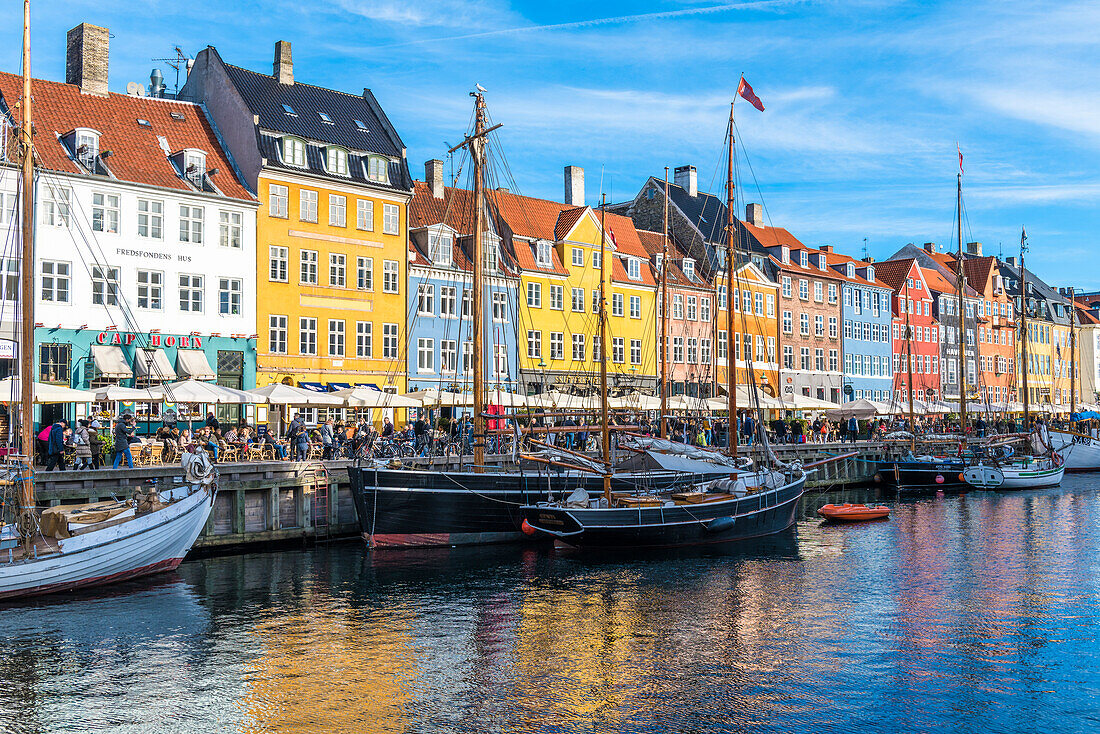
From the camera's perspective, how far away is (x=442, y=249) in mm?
57219

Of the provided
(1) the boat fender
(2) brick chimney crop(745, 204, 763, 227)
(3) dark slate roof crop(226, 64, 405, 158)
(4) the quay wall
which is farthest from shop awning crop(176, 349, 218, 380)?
(2) brick chimney crop(745, 204, 763, 227)

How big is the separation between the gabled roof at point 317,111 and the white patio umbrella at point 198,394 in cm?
1854

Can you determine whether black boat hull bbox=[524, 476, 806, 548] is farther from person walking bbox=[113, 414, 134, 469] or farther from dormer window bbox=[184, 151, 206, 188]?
dormer window bbox=[184, 151, 206, 188]

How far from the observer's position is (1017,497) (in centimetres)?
5253

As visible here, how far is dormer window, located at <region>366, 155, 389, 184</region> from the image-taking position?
53.7 m

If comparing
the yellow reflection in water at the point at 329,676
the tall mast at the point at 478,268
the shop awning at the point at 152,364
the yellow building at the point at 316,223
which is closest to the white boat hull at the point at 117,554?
the yellow reflection in water at the point at 329,676

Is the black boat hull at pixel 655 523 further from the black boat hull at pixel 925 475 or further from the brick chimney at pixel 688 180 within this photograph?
the brick chimney at pixel 688 180

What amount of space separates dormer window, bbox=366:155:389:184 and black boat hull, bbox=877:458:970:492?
30.5 m

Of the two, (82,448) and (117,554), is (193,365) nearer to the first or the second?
(82,448)

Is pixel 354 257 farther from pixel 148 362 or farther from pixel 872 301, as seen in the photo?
pixel 872 301

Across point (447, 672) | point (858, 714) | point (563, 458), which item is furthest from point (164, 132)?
point (858, 714)

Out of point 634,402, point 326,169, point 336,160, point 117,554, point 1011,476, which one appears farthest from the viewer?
point 1011,476

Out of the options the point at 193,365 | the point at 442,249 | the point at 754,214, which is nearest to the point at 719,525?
the point at 193,365

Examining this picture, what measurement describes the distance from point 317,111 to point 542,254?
50.3 feet
